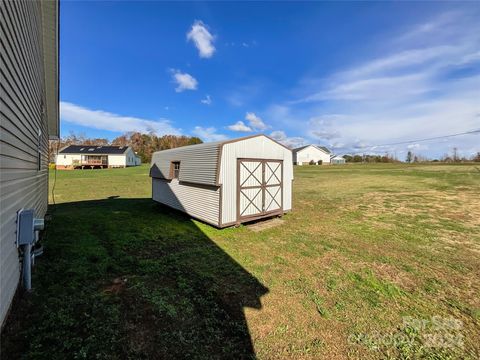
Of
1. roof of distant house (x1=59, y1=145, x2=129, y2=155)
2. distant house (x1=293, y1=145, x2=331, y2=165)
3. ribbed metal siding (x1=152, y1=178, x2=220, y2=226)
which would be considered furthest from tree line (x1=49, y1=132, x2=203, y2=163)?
ribbed metal siding (x1=152, y1=178, x2=220, y2=226)

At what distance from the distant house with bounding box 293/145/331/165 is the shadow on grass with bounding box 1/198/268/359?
56.0m

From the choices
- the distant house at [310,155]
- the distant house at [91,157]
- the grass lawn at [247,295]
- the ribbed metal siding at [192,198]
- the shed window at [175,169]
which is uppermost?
the distant house at [310,155]

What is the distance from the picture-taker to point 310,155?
209 ft

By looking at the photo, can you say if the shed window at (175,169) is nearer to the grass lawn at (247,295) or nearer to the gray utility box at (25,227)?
the grass lawn at (247,295)

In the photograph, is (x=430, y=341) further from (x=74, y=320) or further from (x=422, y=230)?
(x=422, y=230)

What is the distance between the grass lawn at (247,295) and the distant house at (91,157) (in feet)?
140

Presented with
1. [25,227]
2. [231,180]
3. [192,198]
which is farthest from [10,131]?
[192,198]

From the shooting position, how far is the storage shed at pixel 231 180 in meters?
7.85

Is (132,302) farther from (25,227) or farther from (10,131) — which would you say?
(10,131)

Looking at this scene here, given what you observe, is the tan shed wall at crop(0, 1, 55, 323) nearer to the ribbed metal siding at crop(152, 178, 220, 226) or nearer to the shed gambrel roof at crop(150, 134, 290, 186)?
the shed gambrel roof at crop(150, 134, 290, 186)

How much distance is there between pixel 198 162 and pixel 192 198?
1.54 metres

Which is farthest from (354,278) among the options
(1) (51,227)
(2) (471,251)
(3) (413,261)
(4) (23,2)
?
(1) (51,227)

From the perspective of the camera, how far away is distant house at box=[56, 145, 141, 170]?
4288 cm

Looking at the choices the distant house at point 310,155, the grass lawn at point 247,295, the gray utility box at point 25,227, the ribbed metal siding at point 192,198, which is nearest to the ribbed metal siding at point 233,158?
the ribbed metal siding at point 192,198
